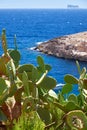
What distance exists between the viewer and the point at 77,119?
202 centimetres

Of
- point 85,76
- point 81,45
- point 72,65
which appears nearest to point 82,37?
A: point 81,45

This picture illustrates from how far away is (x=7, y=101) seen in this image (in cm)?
204

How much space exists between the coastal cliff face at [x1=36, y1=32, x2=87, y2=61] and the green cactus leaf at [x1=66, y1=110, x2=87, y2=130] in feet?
177

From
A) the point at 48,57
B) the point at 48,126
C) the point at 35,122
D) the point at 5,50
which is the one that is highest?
the point at 5,50

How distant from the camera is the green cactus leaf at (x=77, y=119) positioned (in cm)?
194

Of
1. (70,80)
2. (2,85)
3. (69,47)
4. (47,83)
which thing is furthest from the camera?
(69,47)

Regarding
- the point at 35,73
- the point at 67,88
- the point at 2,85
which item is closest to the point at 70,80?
the point at 67,88

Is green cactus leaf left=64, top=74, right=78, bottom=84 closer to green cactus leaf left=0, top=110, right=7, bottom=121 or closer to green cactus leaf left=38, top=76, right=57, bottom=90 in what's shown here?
green cactus leaf left=38, top=76, right=57, bottom=90

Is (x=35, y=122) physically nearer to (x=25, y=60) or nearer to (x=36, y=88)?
(x=36, y=88)

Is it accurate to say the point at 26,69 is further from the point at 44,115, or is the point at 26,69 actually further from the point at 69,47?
the point at 69,47

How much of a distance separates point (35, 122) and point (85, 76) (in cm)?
58

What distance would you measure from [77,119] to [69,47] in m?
56.9

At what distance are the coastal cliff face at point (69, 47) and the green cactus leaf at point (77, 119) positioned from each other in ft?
177

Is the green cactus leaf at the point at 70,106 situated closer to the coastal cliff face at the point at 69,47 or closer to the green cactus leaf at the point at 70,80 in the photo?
the green cactus leaf at the point at 70,80
